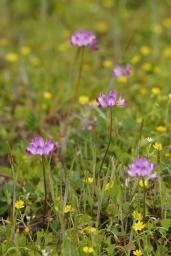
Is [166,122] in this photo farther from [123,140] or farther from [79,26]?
[79,26]

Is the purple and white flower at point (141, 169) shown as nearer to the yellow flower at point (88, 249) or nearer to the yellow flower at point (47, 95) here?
the yellow flower at point (88, 249)

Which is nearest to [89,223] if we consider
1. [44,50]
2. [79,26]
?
[44,50]

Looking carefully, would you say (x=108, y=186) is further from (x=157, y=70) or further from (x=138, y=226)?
(x=157, y=70)

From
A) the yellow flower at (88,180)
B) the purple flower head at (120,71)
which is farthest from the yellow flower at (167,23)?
the yellow flower at (88,180)

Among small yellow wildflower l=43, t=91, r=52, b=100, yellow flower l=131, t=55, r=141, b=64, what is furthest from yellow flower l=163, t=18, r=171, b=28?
small yellow wildflower l=43, t=91, r=52, b=100

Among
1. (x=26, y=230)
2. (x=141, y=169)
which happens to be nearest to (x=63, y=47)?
(x=26, y=230)

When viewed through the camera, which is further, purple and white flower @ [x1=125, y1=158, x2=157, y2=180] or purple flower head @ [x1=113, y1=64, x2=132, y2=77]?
purple flower head @ [x1=113, y1=64, x2=132, y2=77]

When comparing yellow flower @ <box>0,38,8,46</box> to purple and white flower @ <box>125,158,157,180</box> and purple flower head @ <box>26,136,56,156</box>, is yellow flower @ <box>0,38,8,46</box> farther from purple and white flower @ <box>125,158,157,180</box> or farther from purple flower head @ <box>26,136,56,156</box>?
purple and white flower @ <box>125,158,157,180</box>

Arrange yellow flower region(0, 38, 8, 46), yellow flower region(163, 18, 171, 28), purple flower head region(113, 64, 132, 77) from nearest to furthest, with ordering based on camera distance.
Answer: purple flower head region(113, 64, 132, 77) → yellow flower region(0, 38, 8, 46) → yellow flower region(163, 18, 171, 28)
